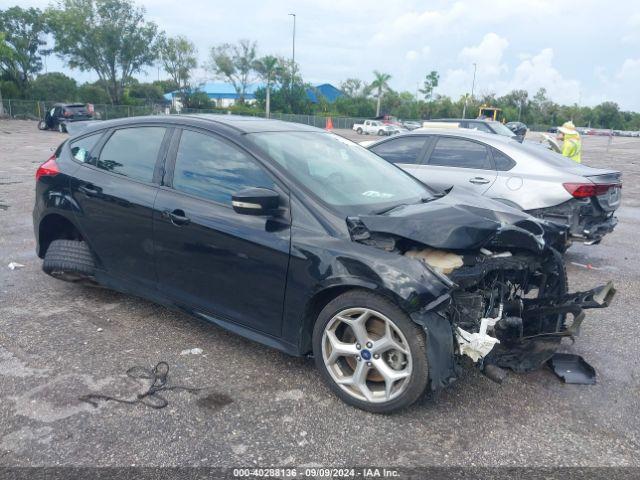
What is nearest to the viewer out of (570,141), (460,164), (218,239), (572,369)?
(218,239)

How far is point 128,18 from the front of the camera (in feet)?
166

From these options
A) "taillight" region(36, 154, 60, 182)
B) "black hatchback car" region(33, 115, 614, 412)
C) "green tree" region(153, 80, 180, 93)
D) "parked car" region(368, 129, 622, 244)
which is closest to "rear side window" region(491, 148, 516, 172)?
"parked car" region(368, 129, 622, 244)

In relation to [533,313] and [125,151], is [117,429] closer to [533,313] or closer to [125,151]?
[125,151]

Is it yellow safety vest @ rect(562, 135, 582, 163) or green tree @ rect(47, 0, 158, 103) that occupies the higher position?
green tree @ rect(47, 0, 158, 103)

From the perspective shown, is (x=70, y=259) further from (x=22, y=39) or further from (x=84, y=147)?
(x=22, y=39)

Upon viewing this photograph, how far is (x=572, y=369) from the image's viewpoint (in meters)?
3.62

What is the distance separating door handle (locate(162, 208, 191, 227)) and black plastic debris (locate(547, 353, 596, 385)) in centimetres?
266

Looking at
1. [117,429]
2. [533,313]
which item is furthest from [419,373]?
[117,429]

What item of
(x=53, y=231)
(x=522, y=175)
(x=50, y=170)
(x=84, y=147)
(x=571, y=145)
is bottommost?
(x=53, y=231)

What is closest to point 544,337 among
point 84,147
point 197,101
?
point 84,147

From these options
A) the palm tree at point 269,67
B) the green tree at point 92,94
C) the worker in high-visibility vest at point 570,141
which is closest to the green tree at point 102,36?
the green tree at point 92,94

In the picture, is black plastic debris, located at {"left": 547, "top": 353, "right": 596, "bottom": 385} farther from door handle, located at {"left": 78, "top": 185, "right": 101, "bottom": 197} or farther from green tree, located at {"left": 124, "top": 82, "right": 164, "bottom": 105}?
green tree, located at {"left": 124, "top": 82, "right": 164, "bottom": 105}

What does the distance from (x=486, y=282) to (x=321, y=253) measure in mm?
1069

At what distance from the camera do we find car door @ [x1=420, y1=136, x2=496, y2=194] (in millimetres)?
6379
